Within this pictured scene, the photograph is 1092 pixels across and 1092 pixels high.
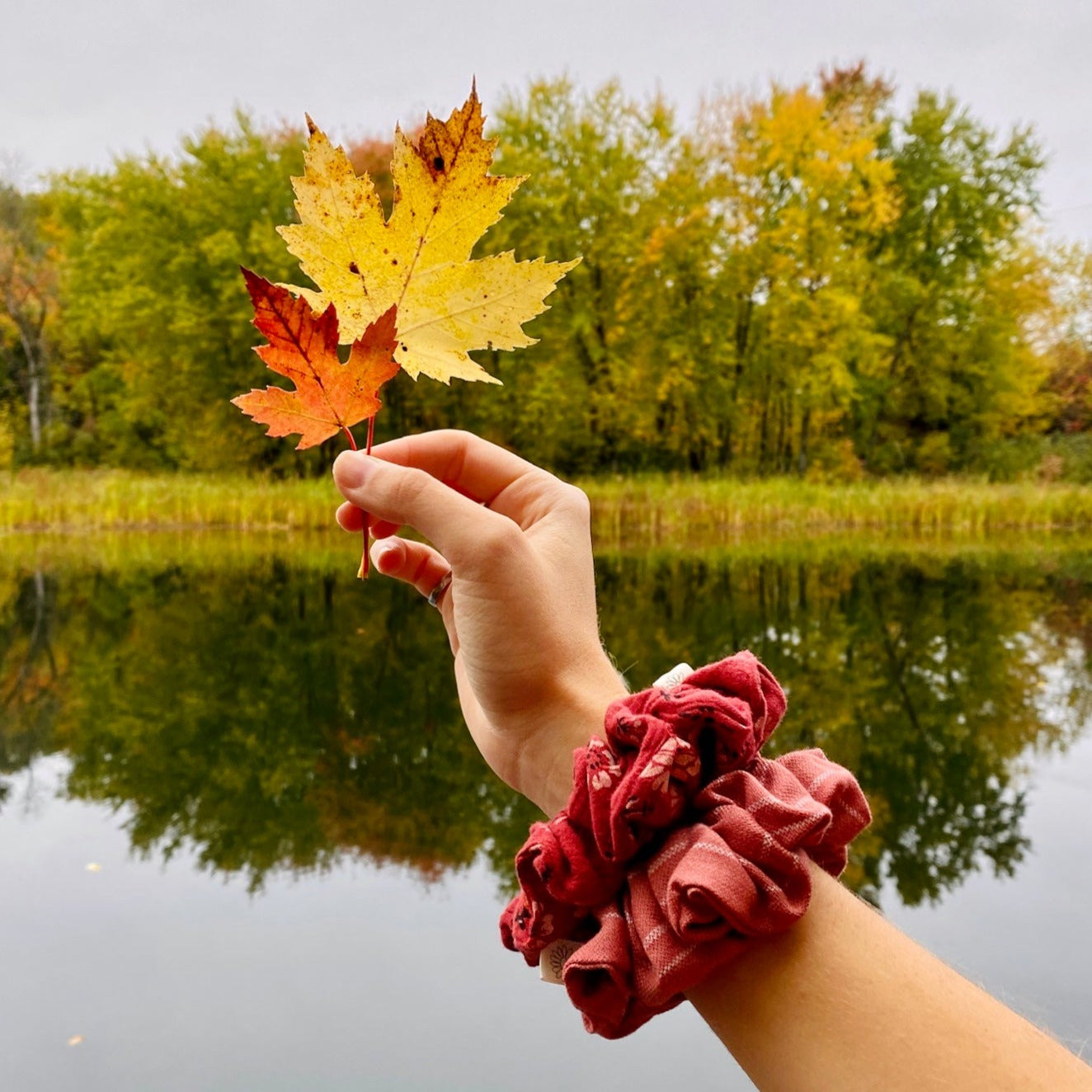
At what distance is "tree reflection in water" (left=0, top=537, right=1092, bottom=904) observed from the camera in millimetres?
2840

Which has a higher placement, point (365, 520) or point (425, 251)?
point (425, 251)

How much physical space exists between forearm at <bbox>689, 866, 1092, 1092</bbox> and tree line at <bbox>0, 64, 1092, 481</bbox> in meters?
11.7

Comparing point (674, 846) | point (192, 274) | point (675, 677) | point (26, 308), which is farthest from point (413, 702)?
point (26, 308)

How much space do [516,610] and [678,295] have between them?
614 inches

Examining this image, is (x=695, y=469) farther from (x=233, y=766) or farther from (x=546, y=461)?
(x=233, y=766)

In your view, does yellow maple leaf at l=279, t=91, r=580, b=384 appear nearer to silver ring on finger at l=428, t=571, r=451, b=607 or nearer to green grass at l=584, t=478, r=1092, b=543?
silver ring on finger at l=428, t=571, r=451, b=607

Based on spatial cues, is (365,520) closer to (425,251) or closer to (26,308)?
(425,251)

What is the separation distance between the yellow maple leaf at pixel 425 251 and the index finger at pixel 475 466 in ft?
0.54

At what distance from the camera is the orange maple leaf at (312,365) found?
2.61 ft

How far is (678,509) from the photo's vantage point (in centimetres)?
1033

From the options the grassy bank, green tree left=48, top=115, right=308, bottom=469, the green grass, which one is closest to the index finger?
the grassy bank

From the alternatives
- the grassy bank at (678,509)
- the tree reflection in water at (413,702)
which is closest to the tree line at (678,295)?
the grassy bank at (678,509)

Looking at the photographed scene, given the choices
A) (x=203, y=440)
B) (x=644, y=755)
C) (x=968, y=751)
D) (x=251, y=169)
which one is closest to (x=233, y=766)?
(x=968, y=751)

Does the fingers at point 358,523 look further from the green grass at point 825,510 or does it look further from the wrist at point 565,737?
the green grass at point 825,510
